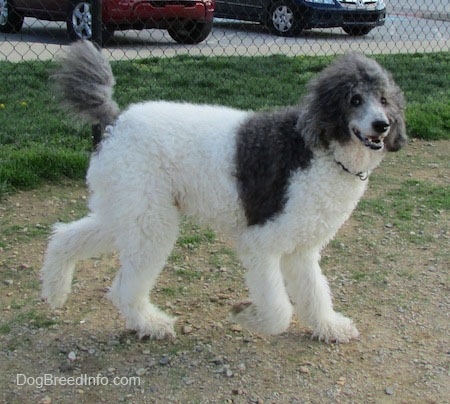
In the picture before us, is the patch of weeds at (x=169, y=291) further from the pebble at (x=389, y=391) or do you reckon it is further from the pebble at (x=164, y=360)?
the pebble at (x=389, y=391)

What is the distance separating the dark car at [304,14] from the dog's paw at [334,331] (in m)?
7.94

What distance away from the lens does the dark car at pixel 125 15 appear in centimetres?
838

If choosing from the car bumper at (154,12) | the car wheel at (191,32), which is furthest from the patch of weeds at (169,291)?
the car wheel at (191,32)

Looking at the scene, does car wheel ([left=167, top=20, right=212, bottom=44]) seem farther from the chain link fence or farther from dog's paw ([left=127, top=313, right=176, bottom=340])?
dog's paw ([left=127, top=313, right=176, bottom=340])

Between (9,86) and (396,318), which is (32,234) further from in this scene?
(9,86)

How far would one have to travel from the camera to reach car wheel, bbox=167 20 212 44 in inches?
385

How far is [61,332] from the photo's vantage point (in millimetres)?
3520

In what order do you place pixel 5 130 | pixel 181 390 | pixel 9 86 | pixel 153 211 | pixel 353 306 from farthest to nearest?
pixel 9 86 < pixel 5 130 < pixel 353 306 < pixel 153 211 < pixel 181 390

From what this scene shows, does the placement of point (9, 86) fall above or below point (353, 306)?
below

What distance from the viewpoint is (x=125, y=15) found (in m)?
8.94

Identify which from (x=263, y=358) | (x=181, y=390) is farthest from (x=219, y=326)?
(x=181, y=390)

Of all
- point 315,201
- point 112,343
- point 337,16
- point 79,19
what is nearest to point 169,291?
point 112,343

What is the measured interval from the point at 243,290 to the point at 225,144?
1024 millimetres

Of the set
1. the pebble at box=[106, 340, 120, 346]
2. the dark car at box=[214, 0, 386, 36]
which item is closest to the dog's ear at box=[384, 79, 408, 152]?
the pebble at box=[106, 340, 120, 346]
